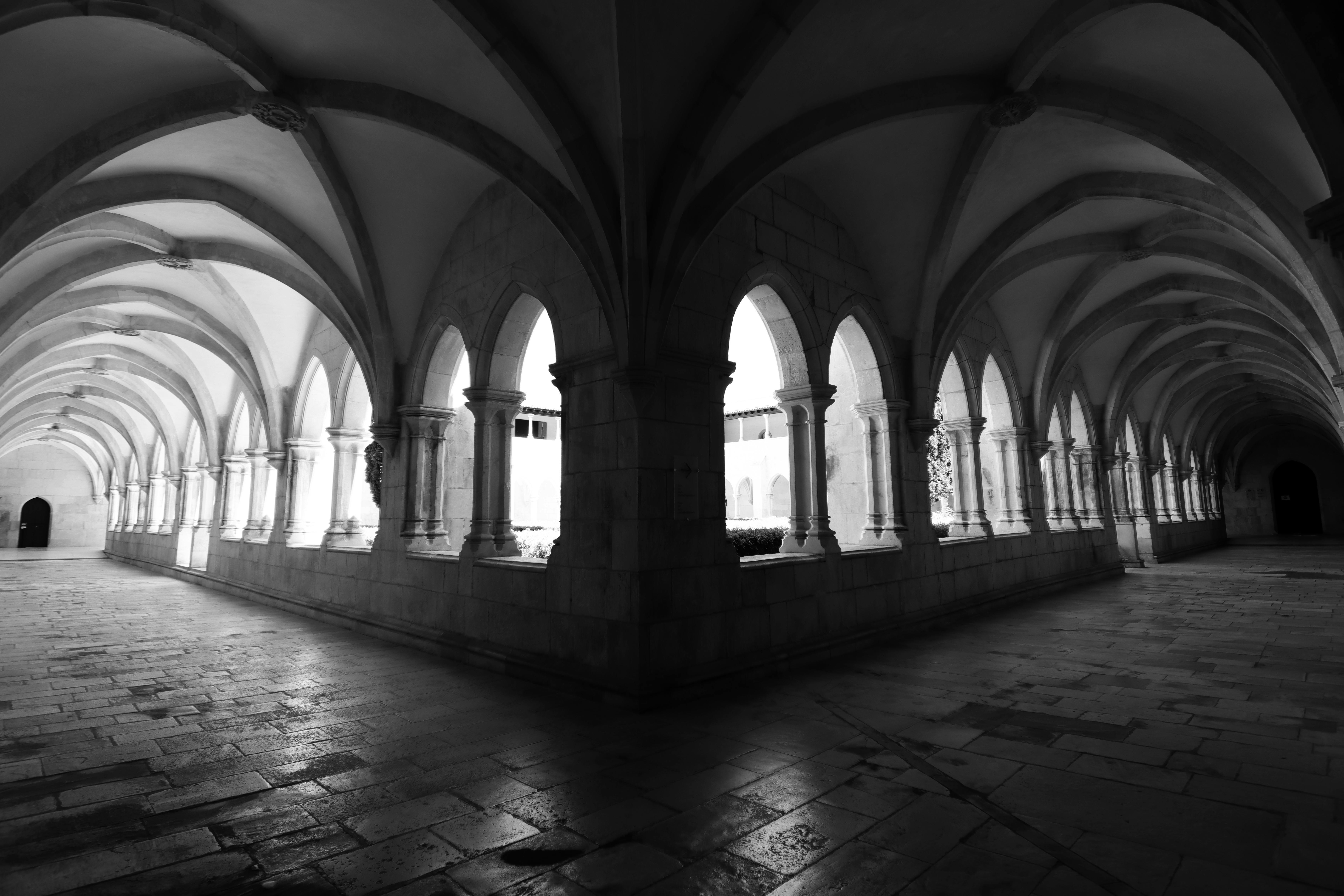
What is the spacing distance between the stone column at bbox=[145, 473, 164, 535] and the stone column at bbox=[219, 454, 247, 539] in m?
6.46

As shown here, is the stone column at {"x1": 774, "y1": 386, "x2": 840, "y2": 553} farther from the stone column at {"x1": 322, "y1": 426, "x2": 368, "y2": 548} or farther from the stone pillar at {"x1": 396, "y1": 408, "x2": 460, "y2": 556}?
the stone column at {"x1": 322, "y1": 426, "x2": 368, "y2": 548}

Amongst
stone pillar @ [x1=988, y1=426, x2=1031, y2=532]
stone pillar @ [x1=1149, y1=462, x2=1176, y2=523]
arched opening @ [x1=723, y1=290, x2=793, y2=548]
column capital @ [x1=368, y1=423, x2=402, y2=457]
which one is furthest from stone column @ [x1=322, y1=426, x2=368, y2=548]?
stone pillar @ [x1=1149, y1=462, x2=1176, y2=523]

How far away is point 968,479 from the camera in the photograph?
8.31 metres

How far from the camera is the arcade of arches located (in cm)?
428

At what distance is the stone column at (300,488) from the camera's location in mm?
9359

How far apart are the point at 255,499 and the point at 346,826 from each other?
9.84 metres

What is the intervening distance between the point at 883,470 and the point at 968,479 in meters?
2.14

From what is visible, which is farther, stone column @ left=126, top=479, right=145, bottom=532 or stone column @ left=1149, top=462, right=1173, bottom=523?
stone column @ left=126, top=479, right=145, bottom=532

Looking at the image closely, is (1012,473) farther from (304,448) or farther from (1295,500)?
(1295,500)

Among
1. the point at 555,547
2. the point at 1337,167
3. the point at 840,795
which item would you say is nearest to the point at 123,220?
the point at 555,547

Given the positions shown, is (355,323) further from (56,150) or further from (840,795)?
(840,795)

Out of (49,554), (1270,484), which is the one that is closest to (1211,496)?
(1270,484)

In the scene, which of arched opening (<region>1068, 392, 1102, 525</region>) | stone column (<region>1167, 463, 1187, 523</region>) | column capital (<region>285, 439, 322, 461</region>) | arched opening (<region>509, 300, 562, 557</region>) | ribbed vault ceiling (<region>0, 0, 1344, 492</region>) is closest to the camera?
ribbed vault ceiling (<region>0, 0, 1344, 492</region>)

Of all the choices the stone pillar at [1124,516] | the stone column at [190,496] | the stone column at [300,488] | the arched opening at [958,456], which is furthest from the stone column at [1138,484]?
the stone column at [190,496]
